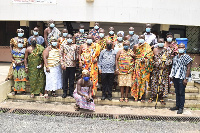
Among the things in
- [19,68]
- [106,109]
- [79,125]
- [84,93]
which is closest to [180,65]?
[106,109]

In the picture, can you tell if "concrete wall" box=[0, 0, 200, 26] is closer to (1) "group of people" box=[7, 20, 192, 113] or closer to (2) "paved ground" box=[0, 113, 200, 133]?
(1) "group of people" box=[7, 20, 192, 113]

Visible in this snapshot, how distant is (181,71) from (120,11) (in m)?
5.33

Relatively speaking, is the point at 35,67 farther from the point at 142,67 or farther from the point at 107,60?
the point at 142,67

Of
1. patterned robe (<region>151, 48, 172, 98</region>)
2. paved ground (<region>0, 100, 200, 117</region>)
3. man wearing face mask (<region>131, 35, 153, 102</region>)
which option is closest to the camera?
paved ground (<region>0, 100, 200, 117</region>)

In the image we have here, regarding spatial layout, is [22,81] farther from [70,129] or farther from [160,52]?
[160,52]

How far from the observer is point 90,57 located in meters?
5.80

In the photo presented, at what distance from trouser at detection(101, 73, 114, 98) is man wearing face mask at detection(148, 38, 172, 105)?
3.61 ft

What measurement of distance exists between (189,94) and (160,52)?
70.6 inches

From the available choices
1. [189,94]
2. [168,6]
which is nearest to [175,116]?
[189,94]

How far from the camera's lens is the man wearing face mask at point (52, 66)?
590 cm

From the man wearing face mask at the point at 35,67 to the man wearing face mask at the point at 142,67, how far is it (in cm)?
260

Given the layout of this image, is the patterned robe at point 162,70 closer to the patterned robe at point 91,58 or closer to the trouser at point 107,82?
the trouser at point 107,82

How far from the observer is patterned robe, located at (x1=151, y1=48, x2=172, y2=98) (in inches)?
222

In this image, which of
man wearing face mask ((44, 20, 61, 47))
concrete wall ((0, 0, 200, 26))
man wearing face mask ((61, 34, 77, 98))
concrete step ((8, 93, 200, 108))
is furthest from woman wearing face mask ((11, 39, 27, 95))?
concrete wall ((0, 0, 200, 26))
